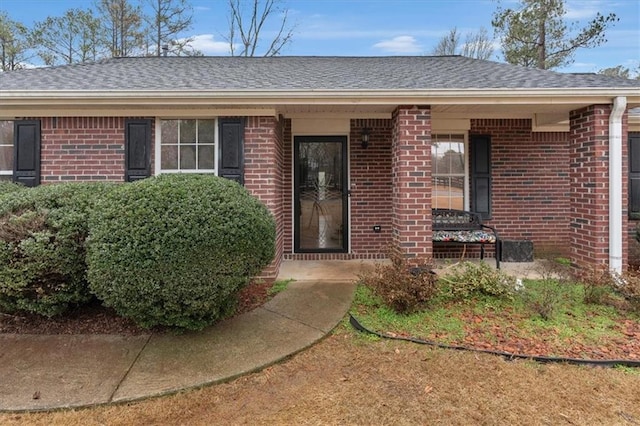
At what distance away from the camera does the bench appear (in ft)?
18.7

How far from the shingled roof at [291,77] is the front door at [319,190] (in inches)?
48.0

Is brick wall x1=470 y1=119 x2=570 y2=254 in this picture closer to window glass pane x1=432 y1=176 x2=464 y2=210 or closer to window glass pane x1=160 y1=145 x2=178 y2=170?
window glass pane x1=432 y1=176 x2=464 y2=210

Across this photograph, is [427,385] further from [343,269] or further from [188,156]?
[188,156]

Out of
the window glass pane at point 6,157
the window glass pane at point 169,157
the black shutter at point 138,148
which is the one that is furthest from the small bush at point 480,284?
the window glass pane at point 6,157

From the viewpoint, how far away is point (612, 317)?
386 centimetres

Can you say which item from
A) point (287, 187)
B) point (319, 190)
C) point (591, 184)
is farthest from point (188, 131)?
point (591, 184)

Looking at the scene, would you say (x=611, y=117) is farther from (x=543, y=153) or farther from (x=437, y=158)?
(x=437, y=158)

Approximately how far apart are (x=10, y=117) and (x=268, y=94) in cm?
384

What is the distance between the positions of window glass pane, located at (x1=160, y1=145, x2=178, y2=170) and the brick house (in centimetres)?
2

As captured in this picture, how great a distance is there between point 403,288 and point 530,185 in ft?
14.6

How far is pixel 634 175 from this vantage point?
6.56 meters

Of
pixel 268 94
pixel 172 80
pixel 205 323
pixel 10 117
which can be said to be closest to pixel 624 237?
pixel 268 94

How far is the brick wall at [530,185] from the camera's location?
672 cm

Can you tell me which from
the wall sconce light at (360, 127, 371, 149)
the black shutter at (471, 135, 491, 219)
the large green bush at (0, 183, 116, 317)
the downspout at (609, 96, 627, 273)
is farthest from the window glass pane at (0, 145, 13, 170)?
the downspout at (609, 96, 627, 273)
